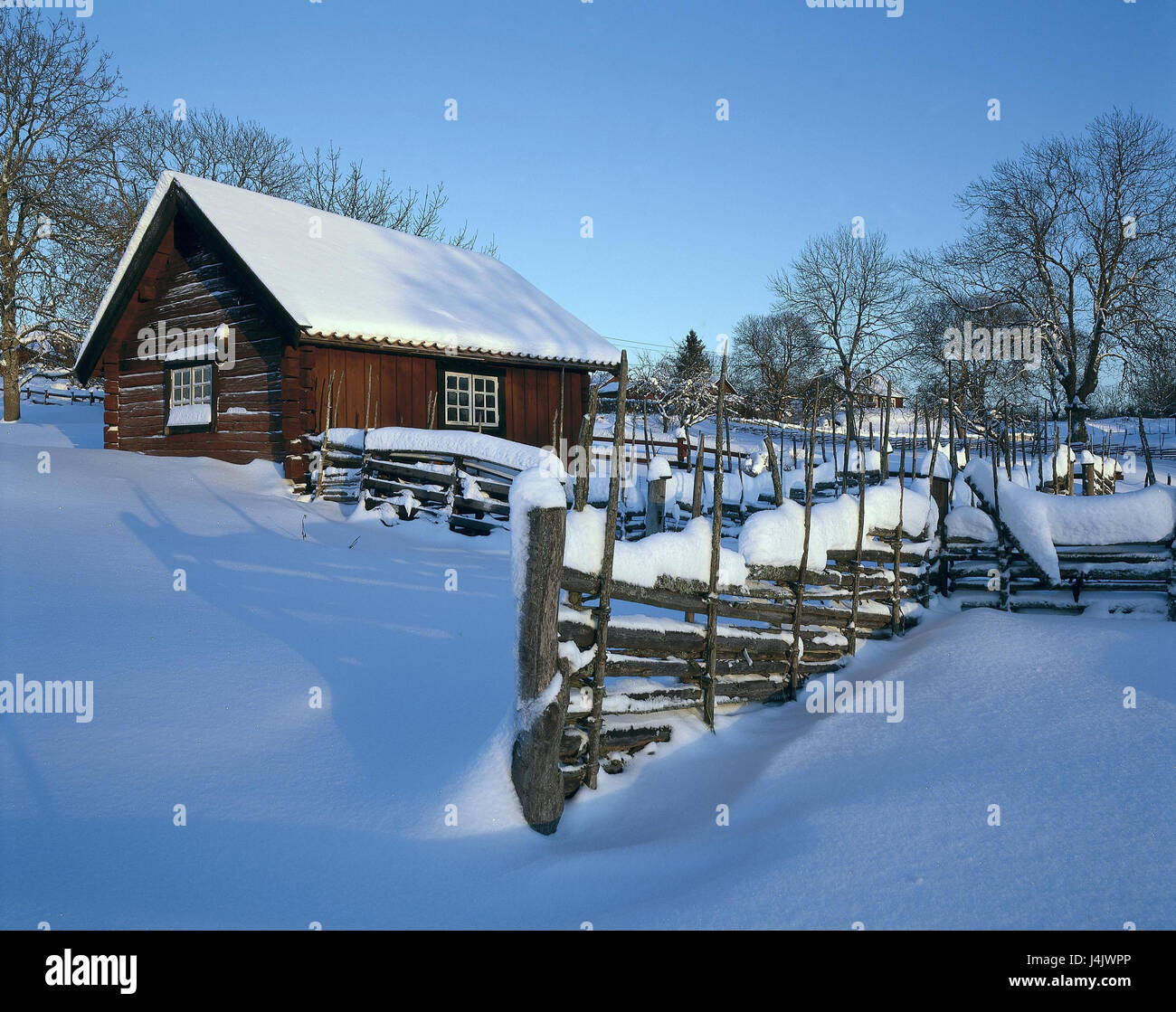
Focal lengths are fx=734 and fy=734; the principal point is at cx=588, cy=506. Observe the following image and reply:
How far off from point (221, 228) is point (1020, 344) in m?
29.5

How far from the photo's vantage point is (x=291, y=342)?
12797 millimetres

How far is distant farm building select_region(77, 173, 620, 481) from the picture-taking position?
13000mm

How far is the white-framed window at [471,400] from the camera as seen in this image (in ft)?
50.3

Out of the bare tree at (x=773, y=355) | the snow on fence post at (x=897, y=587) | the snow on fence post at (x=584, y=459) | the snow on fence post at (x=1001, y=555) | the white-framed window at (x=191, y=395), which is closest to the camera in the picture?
the snow on fence post at (x=584, y=459)

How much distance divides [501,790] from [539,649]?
798mm

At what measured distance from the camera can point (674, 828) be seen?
373cm

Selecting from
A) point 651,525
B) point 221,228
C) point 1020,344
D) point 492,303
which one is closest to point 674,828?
point 651,525

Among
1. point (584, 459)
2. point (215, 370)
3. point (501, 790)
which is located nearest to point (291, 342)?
point (215, 370)

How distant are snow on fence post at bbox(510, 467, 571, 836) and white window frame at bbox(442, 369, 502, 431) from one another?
11.9m

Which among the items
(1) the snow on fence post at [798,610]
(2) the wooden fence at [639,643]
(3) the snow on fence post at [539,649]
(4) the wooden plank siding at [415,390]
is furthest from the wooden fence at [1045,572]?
(4) the wooden plank siding at [415,390]

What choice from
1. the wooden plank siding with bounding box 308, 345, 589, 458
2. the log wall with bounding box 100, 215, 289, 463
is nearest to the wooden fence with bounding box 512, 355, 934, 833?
the wooden plank siding with bounding box 308, 345, 589, 458

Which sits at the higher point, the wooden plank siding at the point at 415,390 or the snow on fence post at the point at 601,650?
the wooden plank siding at the point at 415,390

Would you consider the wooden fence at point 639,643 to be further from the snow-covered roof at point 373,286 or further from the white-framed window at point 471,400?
the white-framed window at point 471,400
